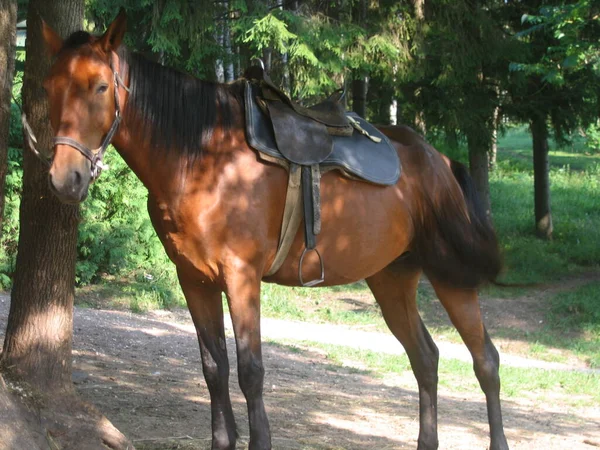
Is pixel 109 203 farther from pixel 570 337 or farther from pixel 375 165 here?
pixel 375 165

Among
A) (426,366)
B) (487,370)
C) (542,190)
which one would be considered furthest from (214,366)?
(542,190)

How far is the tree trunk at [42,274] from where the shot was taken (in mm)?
4543

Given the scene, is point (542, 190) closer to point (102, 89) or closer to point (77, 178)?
point (102, 89)

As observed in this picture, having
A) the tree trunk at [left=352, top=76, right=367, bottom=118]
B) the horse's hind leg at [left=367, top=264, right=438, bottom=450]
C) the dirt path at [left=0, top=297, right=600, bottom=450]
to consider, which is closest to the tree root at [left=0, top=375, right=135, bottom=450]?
the dirt path at [left=0, top=297, right=600, bottom=450]

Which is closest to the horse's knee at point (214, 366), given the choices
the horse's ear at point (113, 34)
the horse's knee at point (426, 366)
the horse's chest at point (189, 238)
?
the horse's chest at point (189, 238)

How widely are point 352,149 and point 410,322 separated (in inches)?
55.7

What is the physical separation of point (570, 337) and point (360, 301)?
3.39 m

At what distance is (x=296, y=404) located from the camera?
259 inches

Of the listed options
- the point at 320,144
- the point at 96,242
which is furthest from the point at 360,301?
the point at 320,144

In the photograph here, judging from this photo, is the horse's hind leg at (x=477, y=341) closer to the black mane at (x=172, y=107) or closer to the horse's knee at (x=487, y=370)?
the horse's knee at (x=487, y=370)

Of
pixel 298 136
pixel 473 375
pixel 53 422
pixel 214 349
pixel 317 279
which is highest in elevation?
pixel 298 136

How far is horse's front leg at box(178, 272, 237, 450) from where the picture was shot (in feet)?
15.0

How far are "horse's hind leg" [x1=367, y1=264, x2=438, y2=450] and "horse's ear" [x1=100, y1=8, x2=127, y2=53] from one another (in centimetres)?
254

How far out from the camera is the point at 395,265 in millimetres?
5527
